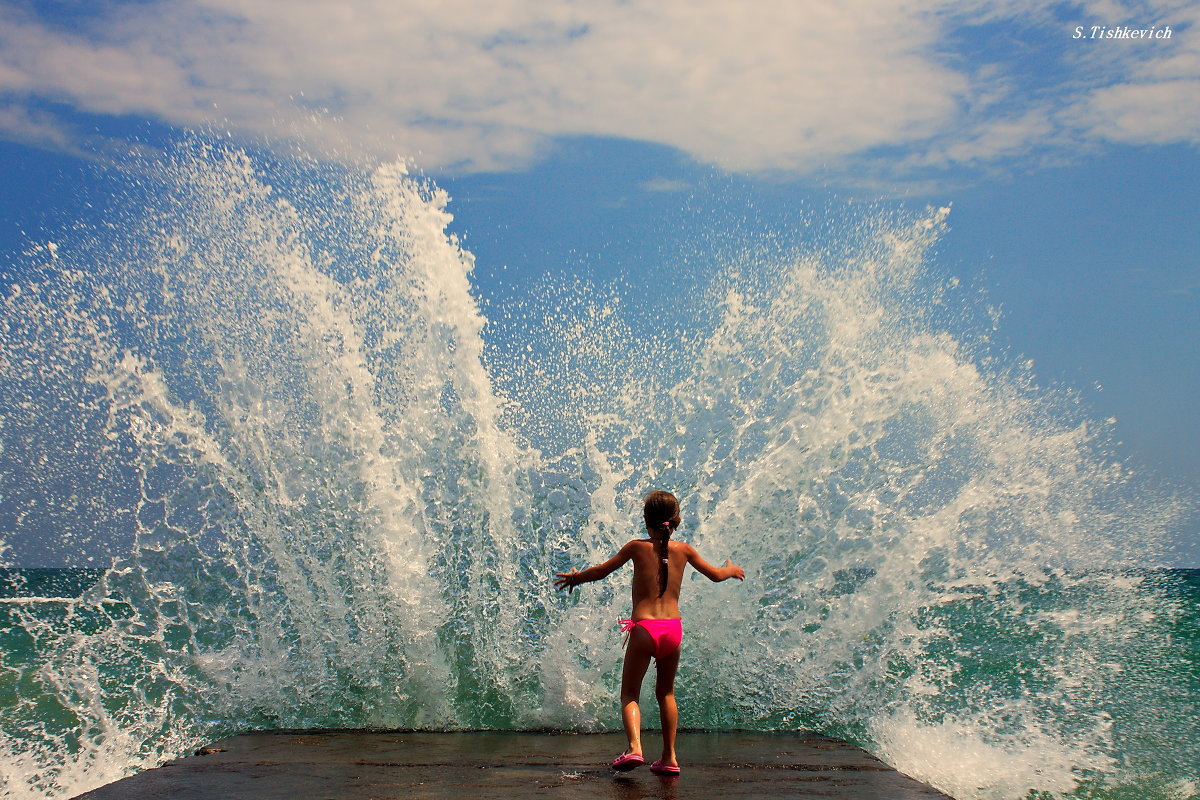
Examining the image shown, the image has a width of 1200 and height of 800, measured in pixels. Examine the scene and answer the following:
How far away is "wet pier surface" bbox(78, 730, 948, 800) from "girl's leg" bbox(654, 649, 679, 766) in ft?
0.47

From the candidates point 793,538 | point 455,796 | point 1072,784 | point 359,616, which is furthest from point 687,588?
point 455,796

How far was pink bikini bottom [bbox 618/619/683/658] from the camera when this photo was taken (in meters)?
4.91

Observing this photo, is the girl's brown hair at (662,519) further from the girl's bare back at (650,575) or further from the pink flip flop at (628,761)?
the pink flip flop at (628,761)

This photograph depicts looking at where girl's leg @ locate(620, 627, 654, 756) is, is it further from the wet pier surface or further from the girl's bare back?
the wet pier surface

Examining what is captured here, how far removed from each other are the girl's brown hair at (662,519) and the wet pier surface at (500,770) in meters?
1.09

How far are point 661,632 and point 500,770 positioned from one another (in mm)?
1178

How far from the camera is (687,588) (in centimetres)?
789

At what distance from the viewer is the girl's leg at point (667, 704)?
474 cm

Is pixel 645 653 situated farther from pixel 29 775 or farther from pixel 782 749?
pixel 29 775

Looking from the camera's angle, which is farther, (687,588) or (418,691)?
(687,588)

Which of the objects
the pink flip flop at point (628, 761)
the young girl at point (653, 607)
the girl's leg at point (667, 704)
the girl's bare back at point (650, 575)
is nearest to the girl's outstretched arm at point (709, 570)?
the girl's bare back at point (650, 575)

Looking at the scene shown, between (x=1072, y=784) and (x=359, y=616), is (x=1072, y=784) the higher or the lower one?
the lower one

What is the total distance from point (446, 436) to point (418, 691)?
2.19m

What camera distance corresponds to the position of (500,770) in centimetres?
496
